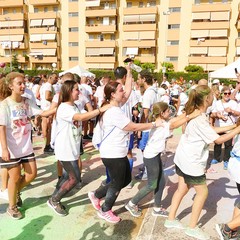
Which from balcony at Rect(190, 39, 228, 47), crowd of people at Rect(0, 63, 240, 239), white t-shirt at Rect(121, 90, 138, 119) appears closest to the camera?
crowd of people at Rect(0, 63, 240, 239)

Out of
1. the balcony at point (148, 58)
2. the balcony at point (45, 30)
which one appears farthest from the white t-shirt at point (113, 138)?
the balcony at point (45, 30)

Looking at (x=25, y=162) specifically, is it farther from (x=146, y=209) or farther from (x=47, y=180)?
(x=146, y=209)

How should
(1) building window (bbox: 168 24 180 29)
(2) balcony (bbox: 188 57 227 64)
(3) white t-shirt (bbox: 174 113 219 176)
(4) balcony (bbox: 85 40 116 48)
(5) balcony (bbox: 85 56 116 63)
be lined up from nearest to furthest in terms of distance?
1. (3) white t-shirt (bbox: 174 113 219 176)
2. (2) balcony (bbox: 188 57 227 64)
3. (1) building window (bbox: 168 24 180 29)
4. (4) balcony (bbox: 85 40 116 48)
5. (5) balcony (bbox: 85 56 116 63)

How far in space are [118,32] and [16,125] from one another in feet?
138

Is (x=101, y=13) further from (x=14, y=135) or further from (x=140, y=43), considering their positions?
(x=14, y=135)

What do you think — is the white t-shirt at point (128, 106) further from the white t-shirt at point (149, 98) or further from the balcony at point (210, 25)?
the balcony at point (210, 25)

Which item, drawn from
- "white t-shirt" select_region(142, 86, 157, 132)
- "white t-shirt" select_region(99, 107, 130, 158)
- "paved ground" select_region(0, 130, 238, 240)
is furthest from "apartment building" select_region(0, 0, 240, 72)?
"white t-shirt" select_region(99, 107, 130, 158)

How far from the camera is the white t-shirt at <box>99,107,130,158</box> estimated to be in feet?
10.0

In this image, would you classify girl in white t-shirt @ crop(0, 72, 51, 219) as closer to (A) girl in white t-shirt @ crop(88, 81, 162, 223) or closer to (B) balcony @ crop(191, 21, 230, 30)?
(A) girl in white t-shirt @ crop(88, 81, 162, 223)

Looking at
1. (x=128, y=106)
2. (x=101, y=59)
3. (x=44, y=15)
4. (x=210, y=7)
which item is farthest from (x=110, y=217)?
(x=44, y=15)

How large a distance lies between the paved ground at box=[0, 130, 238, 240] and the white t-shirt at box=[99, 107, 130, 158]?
90cm

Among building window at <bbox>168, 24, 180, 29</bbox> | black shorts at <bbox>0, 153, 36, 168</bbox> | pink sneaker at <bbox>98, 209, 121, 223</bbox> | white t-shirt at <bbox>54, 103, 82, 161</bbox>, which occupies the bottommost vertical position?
pink sneaker at <bbox>98, 209, 121, 223</bbox>

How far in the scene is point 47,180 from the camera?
15.4 ft

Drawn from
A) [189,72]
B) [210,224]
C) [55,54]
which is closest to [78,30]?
[55,54]
